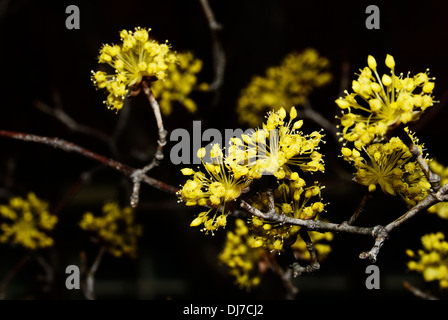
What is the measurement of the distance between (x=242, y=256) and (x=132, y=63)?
100 cm

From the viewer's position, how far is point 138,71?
1454 millimetres

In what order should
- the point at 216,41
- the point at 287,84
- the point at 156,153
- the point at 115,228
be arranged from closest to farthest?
the point at 156,153 → the point at 216,41 → the point at 115,228 → the point at 287,84

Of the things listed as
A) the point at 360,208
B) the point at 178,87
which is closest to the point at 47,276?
the point at 178,87

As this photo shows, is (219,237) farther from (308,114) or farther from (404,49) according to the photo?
(404,49)

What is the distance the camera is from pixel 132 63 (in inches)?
57.9

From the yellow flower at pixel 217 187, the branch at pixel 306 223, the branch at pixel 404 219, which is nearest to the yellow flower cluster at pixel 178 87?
the yellow flower at pixel 217 187

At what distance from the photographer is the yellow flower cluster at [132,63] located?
141 centimetres

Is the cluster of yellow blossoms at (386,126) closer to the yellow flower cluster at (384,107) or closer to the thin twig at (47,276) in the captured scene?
the yellow flower cluster at (384,107)

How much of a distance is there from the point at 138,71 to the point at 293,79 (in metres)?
1.73

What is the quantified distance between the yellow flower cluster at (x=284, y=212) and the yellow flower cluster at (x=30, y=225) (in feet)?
5.09

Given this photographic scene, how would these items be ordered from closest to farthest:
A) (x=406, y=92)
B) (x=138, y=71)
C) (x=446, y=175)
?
(x=406, y=92) < (x=138, y=71) < (x=446, y=175)

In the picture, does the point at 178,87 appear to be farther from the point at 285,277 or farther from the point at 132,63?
the point at 285,277

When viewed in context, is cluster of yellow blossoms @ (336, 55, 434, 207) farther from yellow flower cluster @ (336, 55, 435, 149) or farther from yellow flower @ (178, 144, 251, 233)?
yellow flower @ (178, 144, 251, 233)
